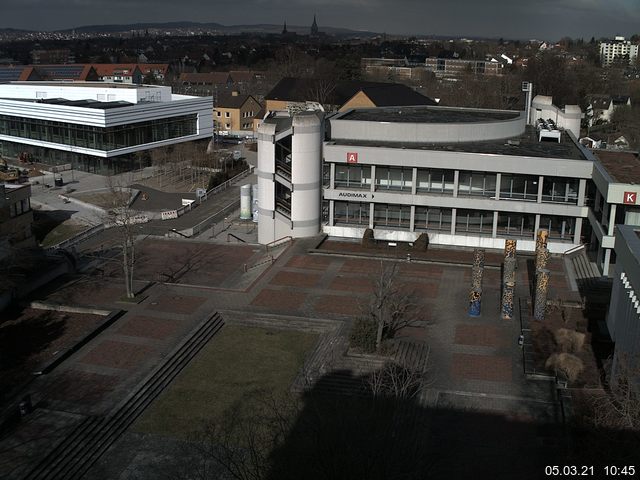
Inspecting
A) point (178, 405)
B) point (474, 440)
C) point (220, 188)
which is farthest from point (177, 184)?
point (474, 440)

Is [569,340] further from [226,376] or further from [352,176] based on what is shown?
[352,176]

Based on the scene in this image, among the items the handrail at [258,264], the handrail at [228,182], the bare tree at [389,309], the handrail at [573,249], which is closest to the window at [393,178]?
the handrail at [258,264]

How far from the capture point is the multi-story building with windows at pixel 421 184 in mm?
42562

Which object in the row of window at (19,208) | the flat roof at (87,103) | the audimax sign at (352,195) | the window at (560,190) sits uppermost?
the flat roof at (87,103)

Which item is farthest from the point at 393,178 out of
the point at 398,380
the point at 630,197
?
the point at 398,380

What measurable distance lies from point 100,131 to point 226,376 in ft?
167

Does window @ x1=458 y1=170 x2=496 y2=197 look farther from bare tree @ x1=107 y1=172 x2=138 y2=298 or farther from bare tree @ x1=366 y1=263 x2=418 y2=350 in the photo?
bare tree @ x1=107 y1=172 x2=138 y2=298

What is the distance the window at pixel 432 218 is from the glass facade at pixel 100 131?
130 ft

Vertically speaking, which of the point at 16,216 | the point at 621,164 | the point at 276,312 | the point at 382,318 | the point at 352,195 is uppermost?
the point at 621,164

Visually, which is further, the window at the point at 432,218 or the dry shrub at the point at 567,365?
the window at the point at 432,218

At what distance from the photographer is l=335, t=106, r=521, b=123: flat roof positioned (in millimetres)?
51094

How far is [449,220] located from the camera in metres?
45.0

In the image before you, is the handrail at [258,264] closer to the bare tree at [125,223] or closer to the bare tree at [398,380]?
the bare tree at [125,223]

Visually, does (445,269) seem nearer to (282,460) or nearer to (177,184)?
(282,460)
